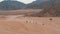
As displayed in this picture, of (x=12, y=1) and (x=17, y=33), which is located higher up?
(x=12, y=1)

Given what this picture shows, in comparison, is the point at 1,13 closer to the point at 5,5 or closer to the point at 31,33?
the point at 5,5

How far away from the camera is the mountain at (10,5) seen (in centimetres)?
169

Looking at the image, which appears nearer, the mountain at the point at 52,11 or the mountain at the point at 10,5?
the mountain at the point at 52,11

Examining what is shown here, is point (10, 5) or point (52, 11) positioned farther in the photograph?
point (10, 5)

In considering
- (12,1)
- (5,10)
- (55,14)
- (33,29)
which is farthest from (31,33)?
(12,1)

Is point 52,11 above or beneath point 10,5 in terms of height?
beneath

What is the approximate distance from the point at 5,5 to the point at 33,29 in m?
0.96

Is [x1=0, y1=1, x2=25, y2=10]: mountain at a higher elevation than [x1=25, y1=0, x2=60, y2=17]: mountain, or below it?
higher

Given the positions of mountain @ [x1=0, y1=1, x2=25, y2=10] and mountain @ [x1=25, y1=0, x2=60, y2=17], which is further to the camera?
mountain @ [x1=0, y1=1, x2=25, y2=10]

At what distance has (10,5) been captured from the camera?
1729 millimetres

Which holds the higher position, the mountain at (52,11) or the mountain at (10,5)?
the mountain at (10,5)

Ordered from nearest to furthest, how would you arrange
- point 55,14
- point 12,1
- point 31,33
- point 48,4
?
point 31,33, point 55,14, point 48,4, point 12,1

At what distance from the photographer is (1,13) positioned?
154cm

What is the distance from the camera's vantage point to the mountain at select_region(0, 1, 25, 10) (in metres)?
1.69
